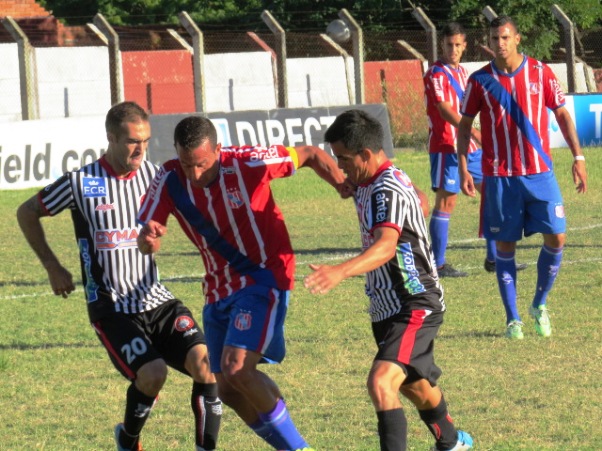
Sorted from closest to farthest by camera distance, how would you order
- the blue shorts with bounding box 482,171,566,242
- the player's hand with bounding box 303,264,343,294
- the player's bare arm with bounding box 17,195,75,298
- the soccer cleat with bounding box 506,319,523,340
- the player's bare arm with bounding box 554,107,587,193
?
the player's hand with bounding box 303,264,343,294 → the player's bare arm with bounding box 17,195,75,298 → the soccer cleat with bounding box 506,319,523,340 → the blue shorts with bounding box 482,171,566,242 → the player's bare arm with bounding box 554,107,587,193

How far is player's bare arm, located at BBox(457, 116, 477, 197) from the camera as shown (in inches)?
338

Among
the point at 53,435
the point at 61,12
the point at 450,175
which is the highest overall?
the point at 61,12

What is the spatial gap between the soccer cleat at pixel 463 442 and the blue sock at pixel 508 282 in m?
2.65

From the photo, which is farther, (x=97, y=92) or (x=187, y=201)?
(x=97, y=92)

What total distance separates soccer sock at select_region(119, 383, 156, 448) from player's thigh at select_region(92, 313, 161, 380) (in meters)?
0.09

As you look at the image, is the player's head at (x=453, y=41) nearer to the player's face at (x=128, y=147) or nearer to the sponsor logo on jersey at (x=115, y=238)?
the player's face at (x=128, y=147)

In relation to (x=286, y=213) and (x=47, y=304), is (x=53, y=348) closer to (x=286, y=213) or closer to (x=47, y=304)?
(x=47, y=304)

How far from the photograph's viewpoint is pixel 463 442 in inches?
220

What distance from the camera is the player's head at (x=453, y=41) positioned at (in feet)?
35.3

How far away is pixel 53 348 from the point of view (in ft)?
27.5

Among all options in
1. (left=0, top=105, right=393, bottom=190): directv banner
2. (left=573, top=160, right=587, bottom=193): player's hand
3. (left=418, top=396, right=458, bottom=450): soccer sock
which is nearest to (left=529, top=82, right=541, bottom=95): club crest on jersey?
(left=573, top=160, right=587, bottom=193): player's hand

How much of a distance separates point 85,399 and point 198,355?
1.56 m

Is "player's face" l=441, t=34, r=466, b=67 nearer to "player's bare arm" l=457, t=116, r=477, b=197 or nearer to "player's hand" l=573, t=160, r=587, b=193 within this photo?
"player's bare arm" l=457, t=116, r=477, b=197

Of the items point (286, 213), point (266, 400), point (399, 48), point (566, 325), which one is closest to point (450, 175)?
point (566, 325)
